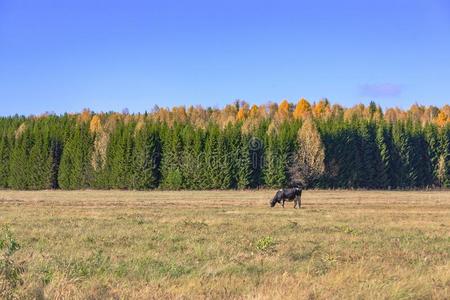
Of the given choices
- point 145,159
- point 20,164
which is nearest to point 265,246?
point 145,159

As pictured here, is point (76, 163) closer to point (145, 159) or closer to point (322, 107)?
point (145, 159)

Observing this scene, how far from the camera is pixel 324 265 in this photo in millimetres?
11898

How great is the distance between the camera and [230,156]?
92375 mm

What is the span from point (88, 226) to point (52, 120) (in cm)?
11424

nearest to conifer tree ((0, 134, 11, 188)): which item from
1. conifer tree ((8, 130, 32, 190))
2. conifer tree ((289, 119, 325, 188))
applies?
conifer tree ((8, 130, 32, 190))

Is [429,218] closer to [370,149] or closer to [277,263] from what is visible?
[277,263]

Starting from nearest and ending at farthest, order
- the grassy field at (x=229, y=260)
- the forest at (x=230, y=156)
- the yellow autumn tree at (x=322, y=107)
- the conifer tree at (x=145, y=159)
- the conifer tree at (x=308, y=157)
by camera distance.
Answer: the grassy field at (x=229, y=260)
the conifer tree at (x=308, y=157)
the forest at (x=230, y=156)
the conifer tree at (x=145, y=159)
the yellow autumn tree at (x=322, y=107)

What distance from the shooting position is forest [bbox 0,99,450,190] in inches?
3602

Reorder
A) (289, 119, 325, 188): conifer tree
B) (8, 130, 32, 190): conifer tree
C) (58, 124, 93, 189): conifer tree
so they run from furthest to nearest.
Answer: (8, 130, 32, 190): conifer tree → (58, 124, 93, 189): conifer tree → (289, 119, 325, 188): conifer tree

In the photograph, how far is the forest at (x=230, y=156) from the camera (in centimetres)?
9150

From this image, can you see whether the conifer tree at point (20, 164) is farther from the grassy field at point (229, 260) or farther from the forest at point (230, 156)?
the grassy field at point (229, 260)

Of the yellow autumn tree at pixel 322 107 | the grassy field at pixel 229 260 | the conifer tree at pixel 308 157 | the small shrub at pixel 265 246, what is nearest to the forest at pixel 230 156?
the conifer tree at pixel 308 157

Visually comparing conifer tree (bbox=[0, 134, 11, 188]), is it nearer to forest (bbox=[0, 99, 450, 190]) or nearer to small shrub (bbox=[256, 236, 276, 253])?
forest (bbox=[0, 99, 450, 190])

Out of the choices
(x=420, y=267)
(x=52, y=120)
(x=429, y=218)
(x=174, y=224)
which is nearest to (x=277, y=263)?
(x=420, y=267)
